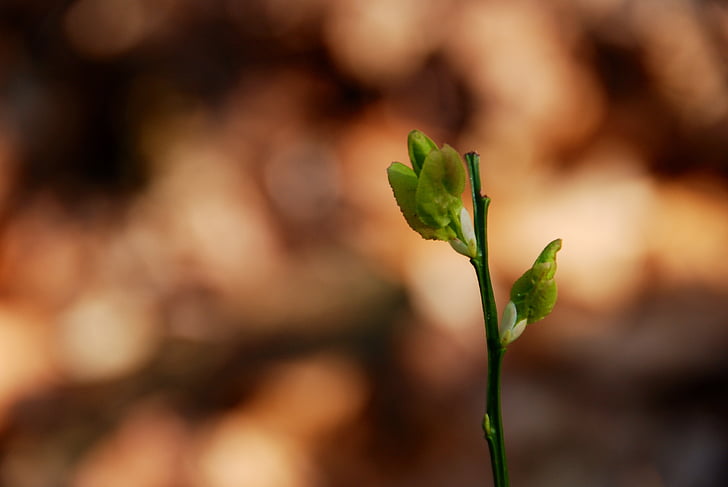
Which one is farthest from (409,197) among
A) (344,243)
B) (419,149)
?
(344,243)

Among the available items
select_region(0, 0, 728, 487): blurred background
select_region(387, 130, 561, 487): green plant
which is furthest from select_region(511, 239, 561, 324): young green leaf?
select_region(0, 0, 728, 487): blurred background

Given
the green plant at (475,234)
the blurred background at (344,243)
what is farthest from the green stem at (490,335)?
the blurred background at (344,243)

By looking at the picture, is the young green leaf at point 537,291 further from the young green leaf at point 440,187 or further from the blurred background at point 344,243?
the blurred background at point 344,243

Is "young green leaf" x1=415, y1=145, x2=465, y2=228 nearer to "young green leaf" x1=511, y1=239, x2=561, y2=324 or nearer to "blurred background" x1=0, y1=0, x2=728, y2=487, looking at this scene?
"young green leaf" x1=511, y1=239, x2=561, y2=324

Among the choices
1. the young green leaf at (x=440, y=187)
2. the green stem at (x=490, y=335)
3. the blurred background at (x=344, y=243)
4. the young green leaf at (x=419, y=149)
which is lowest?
the green stem at (x=490, y=335)

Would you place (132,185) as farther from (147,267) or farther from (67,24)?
(67,24)

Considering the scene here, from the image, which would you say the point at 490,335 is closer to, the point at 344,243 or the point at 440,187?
the point at 440,187

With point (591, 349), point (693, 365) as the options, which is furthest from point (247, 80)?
point (693, 365)
